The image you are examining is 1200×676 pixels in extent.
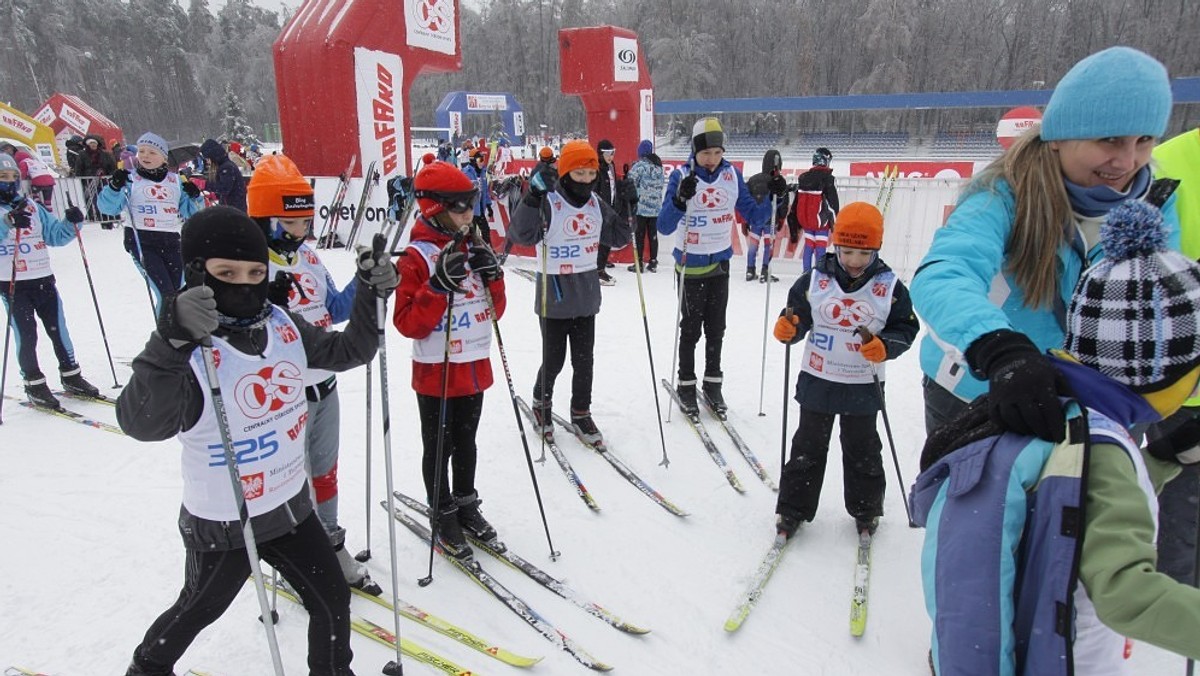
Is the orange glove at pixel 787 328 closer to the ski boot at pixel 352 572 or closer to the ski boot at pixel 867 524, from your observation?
the ski boot at pixel 867 524

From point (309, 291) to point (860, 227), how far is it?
2644 millimetres

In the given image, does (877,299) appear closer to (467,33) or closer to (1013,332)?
(1013,332)

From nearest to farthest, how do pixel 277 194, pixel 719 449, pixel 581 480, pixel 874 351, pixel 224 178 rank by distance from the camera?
pixel 277 194
pixel 874 351
pixel 581 480
pixel 719 449
pixel 224 178

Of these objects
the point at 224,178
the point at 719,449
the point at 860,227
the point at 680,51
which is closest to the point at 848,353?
the point at 860,227

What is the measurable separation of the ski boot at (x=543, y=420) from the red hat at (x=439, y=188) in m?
1.93

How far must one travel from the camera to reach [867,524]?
11.6 feet

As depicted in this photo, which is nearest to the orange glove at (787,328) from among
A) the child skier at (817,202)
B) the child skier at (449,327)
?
the child skier at (449,327)

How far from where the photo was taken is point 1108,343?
1.12 metres

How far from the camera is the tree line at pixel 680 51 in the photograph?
37938 millimetres

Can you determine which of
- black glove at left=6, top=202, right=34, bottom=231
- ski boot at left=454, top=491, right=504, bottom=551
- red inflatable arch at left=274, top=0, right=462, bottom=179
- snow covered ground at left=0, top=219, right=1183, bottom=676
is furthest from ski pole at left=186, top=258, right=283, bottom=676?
red inflatable arch at left=274, top=0, right=462, bottom=179

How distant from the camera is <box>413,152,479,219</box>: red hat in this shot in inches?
120

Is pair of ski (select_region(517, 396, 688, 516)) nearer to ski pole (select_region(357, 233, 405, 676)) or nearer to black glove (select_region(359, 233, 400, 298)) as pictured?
ski pole (select_region(357, 233, 405, 676))

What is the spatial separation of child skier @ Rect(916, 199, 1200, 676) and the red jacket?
7.61 ft

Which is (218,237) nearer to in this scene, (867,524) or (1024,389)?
(1024,389)
